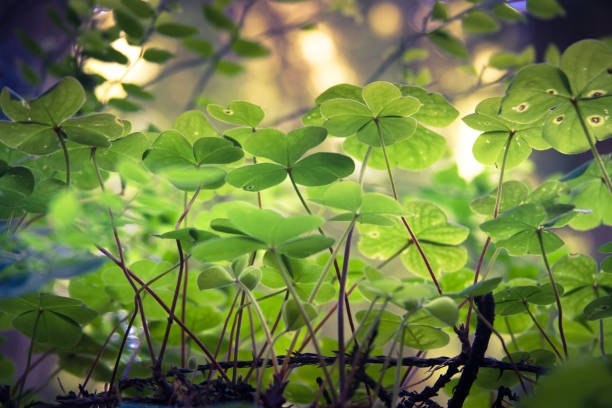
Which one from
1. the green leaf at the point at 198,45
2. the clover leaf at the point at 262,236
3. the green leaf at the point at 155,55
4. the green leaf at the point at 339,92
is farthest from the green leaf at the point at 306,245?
the green leaf at the point at 198,45

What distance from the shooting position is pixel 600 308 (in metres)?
0.49

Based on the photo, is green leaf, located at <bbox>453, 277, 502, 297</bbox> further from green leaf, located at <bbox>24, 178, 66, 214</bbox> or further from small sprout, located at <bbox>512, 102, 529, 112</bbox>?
green leaf, located at <bbox>24, 178, 66, 214</bbox>

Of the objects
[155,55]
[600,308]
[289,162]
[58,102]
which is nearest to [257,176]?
[289,162]

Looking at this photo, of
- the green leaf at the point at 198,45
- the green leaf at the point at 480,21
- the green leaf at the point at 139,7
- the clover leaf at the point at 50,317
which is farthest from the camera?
the green leaf at the point at 198,45

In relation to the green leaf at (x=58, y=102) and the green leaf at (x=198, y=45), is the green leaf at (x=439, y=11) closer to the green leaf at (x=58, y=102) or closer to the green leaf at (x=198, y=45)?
the green leaf at (x=198, y=45)

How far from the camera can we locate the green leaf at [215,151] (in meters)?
0.53

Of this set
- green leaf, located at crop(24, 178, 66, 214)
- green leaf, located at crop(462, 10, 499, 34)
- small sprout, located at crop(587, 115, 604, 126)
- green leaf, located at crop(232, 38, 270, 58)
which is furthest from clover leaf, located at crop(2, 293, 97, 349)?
green leaf, located at crop(462, 10, 499, 34)

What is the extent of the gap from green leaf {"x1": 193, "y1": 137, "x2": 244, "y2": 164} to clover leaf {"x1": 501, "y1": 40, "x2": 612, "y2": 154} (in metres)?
0.38

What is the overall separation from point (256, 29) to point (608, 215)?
2120 mm

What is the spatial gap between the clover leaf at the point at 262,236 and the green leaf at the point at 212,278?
0.02 meters

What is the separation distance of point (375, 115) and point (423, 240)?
0.23 metres

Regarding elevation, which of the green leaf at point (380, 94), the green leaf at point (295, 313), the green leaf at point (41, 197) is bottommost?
the green leaf at point (295, 313)

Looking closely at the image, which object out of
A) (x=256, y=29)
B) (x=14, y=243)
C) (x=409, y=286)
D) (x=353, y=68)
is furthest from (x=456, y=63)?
(x=14, y=243)

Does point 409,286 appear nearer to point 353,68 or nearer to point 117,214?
point 117,214
